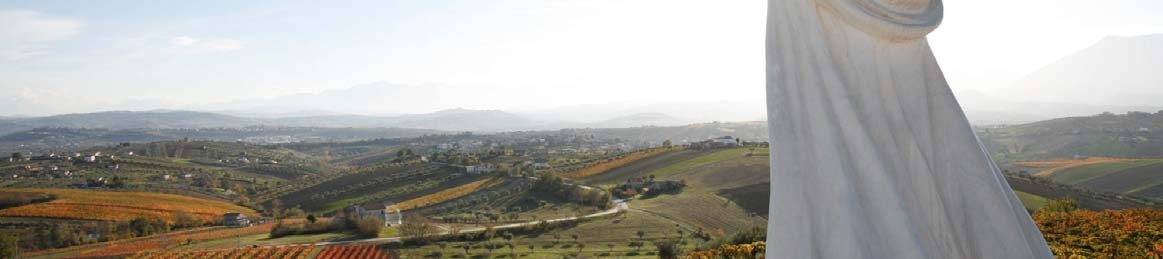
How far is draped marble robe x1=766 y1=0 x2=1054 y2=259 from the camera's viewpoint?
9.41 meters

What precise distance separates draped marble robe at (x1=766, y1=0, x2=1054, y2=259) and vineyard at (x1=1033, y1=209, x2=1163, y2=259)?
7.77m

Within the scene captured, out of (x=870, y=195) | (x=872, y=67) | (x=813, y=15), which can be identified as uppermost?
(x=813, y=15)

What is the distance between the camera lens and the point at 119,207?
253 ft

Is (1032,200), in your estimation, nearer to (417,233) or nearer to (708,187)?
(708,187)

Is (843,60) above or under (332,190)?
above

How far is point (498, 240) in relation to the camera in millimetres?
48750

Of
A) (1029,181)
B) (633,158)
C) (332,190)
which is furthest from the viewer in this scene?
(633,158)

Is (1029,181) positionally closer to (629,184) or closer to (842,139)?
(629,184)

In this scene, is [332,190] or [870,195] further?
[332,190]

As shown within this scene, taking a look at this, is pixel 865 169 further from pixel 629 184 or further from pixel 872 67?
pixel 629 184

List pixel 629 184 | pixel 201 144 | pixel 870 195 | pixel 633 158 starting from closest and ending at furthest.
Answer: pixel 870 195
pixel 629 184
pixel 633 158
pixel 201 144

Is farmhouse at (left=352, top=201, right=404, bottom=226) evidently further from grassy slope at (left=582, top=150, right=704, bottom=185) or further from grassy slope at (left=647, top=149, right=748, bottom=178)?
grassy slope at (left=647, top=149, right=748, bottom=178)

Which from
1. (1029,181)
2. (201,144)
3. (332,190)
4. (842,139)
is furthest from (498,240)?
(201,144)

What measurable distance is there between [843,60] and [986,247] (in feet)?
10.1
